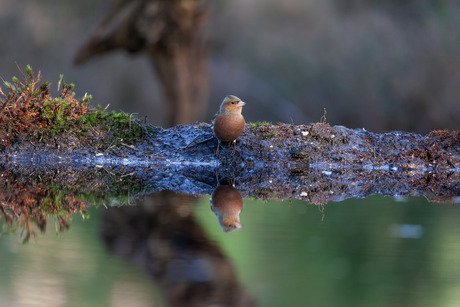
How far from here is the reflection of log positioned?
6426 millimetres

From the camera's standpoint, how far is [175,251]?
3662mm

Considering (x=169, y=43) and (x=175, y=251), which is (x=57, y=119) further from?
(x=169, y=43)

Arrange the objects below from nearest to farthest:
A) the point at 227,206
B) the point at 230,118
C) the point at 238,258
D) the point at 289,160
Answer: the point at 238,258
the point at 227,206
the point at 230,118
the point at 289,160

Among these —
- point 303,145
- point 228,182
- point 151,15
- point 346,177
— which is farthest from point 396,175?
point 151,15

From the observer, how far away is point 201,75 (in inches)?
565

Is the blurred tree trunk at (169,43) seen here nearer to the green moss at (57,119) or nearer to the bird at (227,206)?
the green moss at (57,119)

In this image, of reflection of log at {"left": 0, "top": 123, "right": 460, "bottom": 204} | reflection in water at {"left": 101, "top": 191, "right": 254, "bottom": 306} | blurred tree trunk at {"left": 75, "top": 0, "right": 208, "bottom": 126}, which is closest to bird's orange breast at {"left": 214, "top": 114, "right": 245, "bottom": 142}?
reflection of log at {"left": 0, "top": 123, "right": 460, "bottom": 204}

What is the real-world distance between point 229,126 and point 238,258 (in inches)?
132

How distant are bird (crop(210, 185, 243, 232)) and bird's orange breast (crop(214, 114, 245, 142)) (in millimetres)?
1001

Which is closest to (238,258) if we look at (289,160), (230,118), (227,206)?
(227,206)

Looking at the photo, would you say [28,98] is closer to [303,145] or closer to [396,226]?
[303,145]

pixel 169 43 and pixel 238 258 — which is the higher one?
pixel 169 43

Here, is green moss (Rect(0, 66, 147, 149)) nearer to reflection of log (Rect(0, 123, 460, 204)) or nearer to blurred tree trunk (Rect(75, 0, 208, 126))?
reflection of log (Rect(0, 123, 460, 204))

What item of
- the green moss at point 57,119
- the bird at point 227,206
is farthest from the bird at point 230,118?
the green moss at point 57,119
